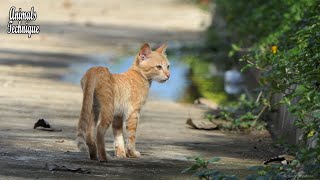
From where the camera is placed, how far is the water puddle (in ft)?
51.8

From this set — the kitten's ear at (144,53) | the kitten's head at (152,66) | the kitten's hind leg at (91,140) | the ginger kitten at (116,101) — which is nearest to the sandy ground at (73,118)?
the kitten's hind leg at (91,140)

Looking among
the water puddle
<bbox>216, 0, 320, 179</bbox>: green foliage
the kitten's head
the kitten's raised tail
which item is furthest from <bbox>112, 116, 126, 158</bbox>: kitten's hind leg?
the water puddle

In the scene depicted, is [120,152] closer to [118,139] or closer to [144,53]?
[118,139]

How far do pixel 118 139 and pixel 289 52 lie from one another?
271cm

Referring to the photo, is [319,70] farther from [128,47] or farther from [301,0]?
[128,47]

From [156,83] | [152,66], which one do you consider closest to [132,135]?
[152,66]

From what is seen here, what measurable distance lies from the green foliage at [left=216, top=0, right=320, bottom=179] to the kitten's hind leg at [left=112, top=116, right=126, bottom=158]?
143cm

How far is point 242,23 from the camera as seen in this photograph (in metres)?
19.9

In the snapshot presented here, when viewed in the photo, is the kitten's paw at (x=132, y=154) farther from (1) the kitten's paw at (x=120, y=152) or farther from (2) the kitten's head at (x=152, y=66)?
(2) the kitten's head at (x=152, y=66)

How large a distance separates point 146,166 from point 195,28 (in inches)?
758

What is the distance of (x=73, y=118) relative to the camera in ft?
39.4

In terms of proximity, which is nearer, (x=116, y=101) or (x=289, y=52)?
(x=116, y=101)

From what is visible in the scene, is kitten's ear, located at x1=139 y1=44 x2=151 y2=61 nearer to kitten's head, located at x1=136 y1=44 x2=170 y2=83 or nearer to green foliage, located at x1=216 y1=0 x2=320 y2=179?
kitten's head, located at x1=136 y1=44 x2=170 y2=83

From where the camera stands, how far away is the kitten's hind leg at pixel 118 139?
9.35m
